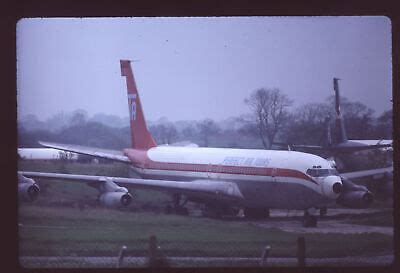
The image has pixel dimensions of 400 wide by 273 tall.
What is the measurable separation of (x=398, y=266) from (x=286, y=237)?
6.47ft

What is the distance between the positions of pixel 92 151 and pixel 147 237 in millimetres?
2864

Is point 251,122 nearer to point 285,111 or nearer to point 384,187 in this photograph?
point 285,111

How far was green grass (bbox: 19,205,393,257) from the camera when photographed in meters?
10.3

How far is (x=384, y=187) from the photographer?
36.9 ft

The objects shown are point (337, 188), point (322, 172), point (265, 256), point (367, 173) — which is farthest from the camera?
point (322, 172)

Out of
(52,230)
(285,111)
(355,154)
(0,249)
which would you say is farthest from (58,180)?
(355,154)

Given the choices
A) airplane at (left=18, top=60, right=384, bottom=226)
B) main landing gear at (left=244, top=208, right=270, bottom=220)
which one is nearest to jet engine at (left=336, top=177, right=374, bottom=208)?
airplane at (left=18, top=60, right=384, bottom=226)

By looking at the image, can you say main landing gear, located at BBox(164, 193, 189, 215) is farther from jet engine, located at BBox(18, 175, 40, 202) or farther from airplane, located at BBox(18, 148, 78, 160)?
jet engine, located at BBox(18, 175, 40, 202)

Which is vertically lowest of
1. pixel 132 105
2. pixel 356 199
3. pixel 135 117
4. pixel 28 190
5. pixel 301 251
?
pixel 301 251

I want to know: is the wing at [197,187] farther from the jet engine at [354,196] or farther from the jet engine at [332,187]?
the jet engine at [354,196]

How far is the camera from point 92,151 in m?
13.4

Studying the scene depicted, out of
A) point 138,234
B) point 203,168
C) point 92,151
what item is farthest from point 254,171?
point 138,234

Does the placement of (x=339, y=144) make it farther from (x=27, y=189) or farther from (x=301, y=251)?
(x=27, y=189)

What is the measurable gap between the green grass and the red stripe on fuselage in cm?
231
